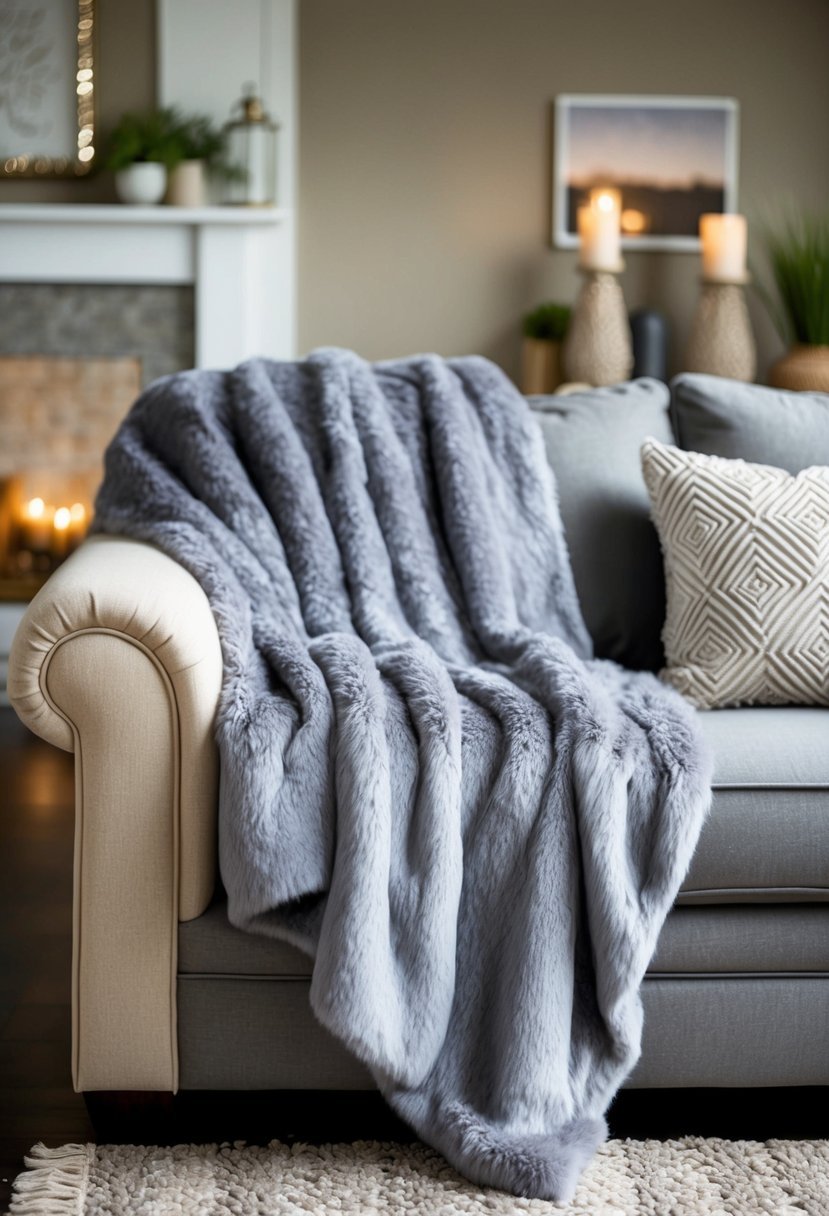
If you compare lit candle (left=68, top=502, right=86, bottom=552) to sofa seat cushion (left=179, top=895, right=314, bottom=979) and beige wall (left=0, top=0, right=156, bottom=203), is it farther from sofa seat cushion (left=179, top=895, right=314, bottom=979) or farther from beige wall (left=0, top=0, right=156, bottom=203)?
sofa seat cushion (left=179, top=895, right=314, bottom=979)

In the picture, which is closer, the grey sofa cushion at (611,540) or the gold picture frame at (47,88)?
the grey sofa cushion at (611,540)

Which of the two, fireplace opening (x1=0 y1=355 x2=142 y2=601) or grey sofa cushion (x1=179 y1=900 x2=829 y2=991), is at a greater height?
fireplace opening (x1=0 y1=355 x2=142 y2=601)

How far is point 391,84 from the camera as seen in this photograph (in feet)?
13.4

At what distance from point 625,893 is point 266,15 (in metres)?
3.28

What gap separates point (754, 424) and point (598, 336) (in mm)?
1651

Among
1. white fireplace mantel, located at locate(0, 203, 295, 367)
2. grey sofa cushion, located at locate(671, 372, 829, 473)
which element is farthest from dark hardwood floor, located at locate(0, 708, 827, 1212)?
white fireplace mantel, located at locate(0, 203, 295, 367)

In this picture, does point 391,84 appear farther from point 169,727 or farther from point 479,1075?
point 479,1075

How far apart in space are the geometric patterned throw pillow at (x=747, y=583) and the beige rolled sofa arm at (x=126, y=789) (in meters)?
0.79

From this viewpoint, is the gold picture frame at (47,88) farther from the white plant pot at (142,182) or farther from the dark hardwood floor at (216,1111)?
the dark hardwood floor at (216,1111)

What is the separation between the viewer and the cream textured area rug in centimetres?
149

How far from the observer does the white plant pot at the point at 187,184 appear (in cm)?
386

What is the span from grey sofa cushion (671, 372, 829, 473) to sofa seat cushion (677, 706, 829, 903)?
724 millimetres

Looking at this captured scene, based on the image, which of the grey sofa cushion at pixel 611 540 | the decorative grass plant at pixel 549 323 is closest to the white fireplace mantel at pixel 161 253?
the decorative grass plant at pixel 549 323

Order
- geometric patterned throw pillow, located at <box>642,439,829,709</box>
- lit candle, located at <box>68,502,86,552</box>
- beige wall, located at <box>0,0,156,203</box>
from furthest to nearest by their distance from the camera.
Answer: lit candle, located at <box>68,502,86,552</box> → beige wall, located at <box>0,0,156,203</box> → geometric patterned throw pillow, located at <box>642,439,829,709</box>
